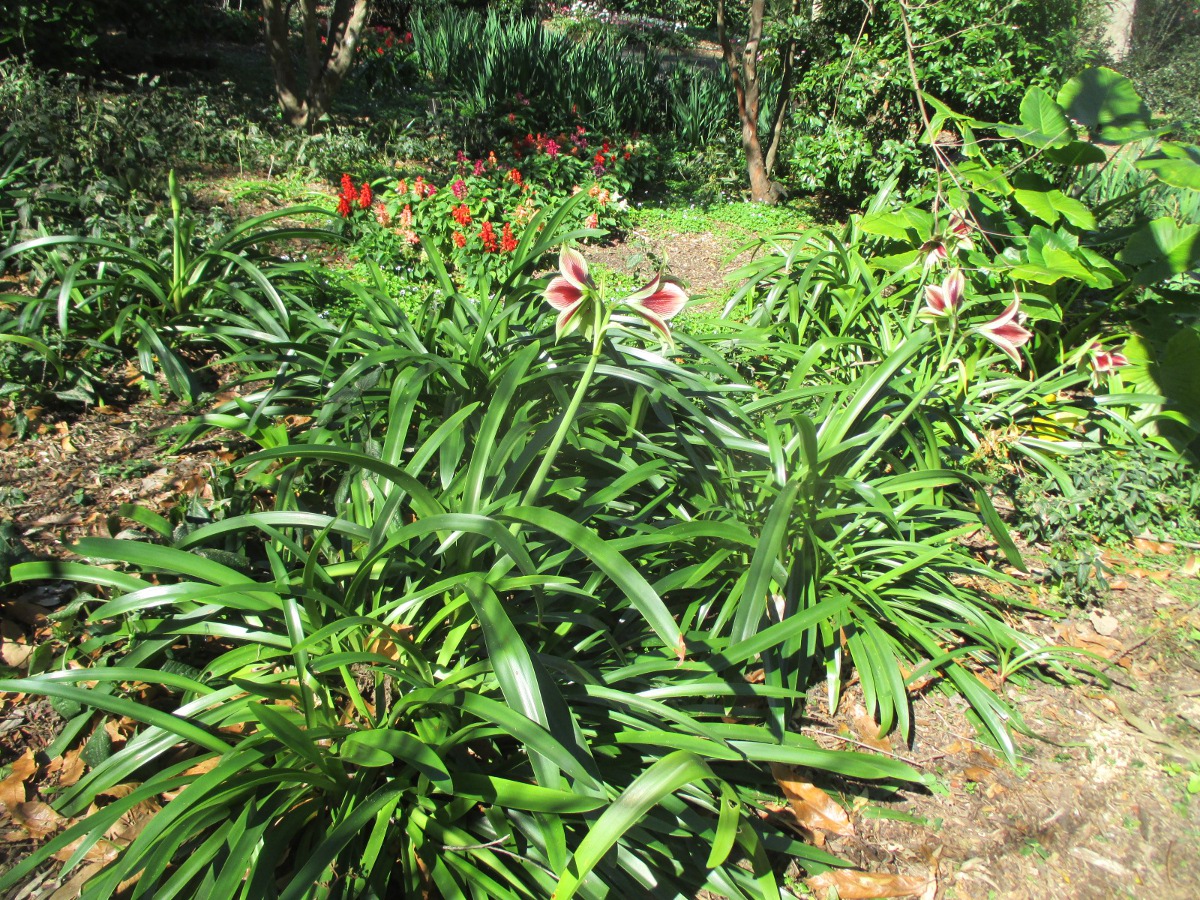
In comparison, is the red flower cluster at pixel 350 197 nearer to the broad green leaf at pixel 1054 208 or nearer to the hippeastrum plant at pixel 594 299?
the hippeastrum plant at pixel 594 299

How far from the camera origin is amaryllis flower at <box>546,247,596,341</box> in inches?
62.9

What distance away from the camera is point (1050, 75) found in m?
5.84

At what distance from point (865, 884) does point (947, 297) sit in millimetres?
1616

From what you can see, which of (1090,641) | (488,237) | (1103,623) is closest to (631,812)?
(1090,641)

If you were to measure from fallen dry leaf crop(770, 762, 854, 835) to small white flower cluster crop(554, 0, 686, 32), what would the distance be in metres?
17.7

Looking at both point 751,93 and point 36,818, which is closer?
point 36,818

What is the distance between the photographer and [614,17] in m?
18.5

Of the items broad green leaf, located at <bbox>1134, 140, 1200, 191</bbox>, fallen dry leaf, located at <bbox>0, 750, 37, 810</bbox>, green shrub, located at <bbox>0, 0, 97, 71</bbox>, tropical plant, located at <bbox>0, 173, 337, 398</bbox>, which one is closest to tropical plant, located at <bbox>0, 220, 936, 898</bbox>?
fallen dry leaf, located at <bbox>0, 750, 37, 810</bbox>

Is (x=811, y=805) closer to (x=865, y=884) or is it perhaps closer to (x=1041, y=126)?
(x=865, y=884)

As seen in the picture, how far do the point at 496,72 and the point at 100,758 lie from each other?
7116mm

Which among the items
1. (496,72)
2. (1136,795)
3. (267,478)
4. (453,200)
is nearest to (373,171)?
(453,200)

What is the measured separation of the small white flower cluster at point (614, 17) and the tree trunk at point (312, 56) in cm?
1213

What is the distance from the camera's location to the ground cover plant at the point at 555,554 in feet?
5.12

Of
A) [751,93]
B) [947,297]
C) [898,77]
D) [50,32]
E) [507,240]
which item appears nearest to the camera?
[947,297]
